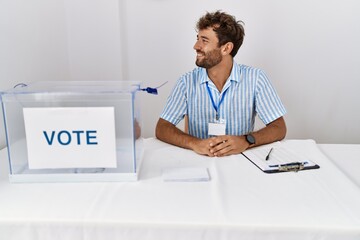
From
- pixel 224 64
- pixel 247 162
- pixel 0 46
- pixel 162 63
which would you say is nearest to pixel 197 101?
pixel 224 64

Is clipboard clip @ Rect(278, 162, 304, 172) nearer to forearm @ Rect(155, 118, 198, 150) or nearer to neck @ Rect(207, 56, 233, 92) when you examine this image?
forearm @ Rect(155, 118, 198, 150)

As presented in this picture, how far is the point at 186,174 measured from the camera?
3.75ft

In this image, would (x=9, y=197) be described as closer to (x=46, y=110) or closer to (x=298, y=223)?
(x=46, y=110)

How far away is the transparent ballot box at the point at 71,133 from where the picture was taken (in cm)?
106

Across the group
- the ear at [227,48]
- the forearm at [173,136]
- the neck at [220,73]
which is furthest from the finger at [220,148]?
the ear at [227,48]

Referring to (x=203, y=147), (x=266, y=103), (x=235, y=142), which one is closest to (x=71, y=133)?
(x=203, y=147)

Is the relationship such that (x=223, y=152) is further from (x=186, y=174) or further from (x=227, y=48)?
(x=227, y=48)

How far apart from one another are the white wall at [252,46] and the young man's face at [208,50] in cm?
72

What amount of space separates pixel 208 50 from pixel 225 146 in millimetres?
702

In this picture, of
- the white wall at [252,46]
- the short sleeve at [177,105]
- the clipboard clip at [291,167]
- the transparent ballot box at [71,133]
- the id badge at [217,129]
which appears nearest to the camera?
the transparent ballot box at [71,133]

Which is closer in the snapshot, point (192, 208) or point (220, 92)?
point (192, 208)

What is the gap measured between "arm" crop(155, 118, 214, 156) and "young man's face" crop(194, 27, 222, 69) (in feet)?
1.33

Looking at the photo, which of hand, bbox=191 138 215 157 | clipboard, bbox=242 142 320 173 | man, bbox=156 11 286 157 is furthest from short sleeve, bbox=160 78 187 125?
clipboard, bbox=242 142 320 173

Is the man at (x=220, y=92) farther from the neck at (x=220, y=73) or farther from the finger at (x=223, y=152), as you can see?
the finger at (x=223, y=152)
